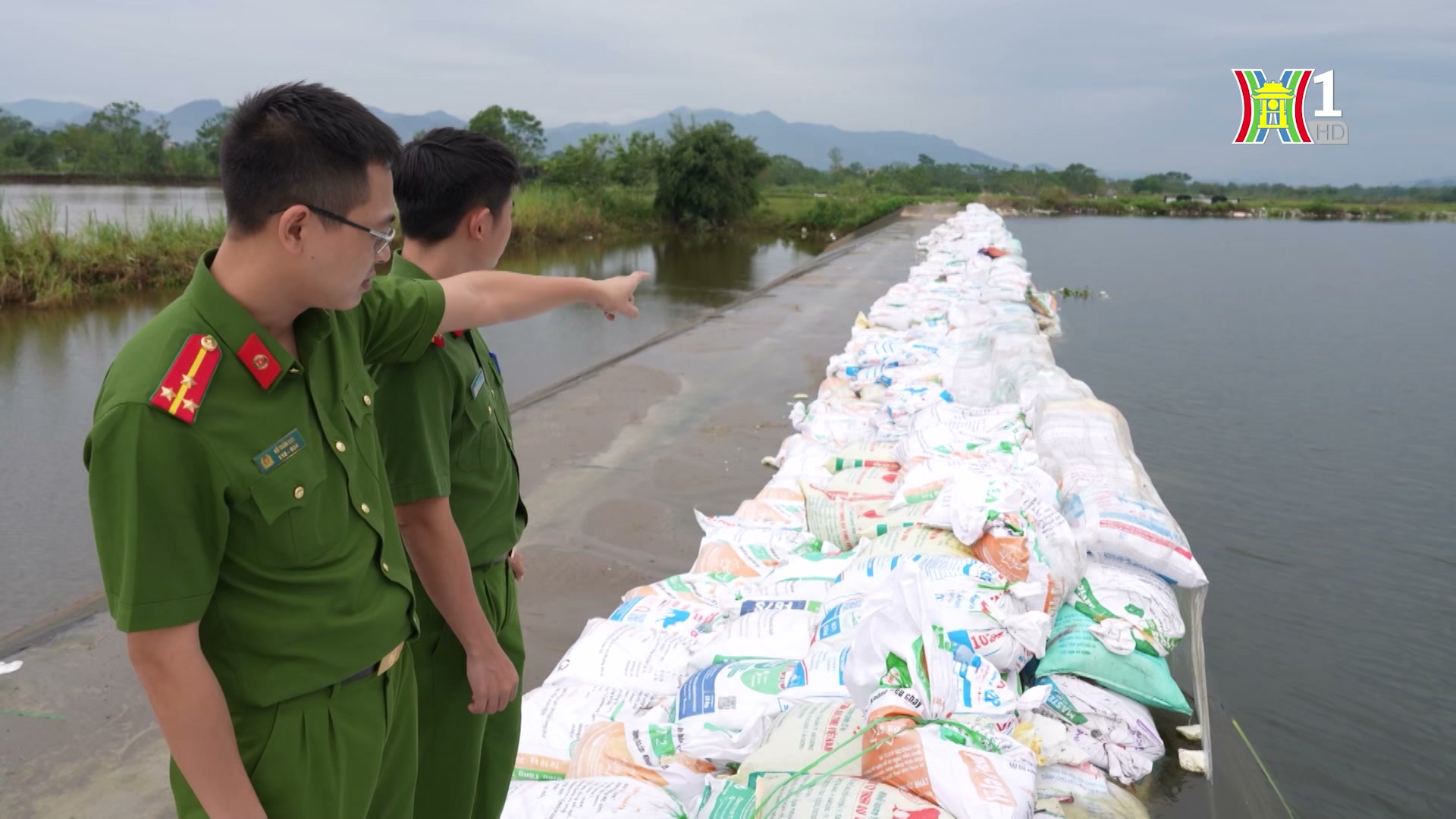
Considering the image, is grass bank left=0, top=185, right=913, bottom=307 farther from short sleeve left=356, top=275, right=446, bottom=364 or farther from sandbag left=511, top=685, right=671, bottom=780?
short sleeve left=356, top=275, right=446, bottom=364

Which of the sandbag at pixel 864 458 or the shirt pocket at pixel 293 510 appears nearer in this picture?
the shirt pocket at pixel 293 510

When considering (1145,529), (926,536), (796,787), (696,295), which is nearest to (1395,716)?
(1145,529)

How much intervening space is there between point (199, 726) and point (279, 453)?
0.78ft

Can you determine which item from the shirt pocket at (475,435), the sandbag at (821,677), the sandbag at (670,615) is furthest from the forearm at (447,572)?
the sandbag at (670,615)

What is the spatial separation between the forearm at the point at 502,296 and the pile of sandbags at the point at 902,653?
87cm

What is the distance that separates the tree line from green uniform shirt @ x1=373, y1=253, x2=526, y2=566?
48.7 ft

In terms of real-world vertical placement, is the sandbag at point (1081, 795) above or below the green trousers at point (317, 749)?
below

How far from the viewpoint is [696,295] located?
11016 mm

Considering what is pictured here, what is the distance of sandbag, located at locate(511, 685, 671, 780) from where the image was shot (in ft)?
5.98

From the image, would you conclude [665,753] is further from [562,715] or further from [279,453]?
[279,453]

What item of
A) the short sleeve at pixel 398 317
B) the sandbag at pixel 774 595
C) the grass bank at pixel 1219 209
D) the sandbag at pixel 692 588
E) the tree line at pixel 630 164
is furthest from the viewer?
the grass bank at pixel 1219 209

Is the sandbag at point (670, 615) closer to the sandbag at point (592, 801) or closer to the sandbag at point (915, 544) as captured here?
the sandbag at point (915, 544)

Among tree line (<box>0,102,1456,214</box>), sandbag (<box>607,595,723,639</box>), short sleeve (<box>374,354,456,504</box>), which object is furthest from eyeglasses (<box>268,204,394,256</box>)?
tree line (<box>0,102,1456,214</box>)

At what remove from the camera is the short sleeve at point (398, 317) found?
107cm
